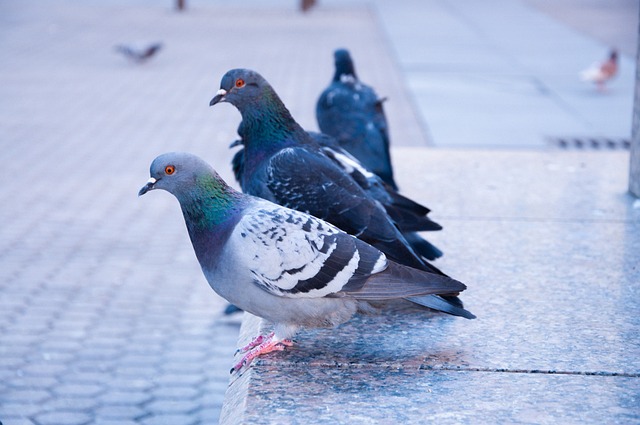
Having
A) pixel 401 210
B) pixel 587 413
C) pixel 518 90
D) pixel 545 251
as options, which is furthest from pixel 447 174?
pixel 518 90

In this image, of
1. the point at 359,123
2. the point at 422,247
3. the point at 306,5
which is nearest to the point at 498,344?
the point at 422,247

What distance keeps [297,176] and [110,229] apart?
3784 mm

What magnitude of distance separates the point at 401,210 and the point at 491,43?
13.7 meters

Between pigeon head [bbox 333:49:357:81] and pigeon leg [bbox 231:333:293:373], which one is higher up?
pigeon head [bbox 333:49:357:81]

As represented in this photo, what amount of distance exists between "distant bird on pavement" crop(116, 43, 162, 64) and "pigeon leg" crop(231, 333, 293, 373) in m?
11.9

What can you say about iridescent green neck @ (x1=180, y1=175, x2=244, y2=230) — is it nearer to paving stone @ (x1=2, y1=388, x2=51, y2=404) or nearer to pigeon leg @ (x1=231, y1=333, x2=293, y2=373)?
pigeon leg @ (x1=231, y1=333, x2=293, y2=373)

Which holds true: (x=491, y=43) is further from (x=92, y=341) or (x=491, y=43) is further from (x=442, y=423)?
(x=442, y=423)

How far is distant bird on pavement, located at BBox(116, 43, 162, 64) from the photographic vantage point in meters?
14.5

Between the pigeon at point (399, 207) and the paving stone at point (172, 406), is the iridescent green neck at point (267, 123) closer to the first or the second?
the pigeon at point (399, 207)

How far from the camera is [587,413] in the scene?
2.73 meters

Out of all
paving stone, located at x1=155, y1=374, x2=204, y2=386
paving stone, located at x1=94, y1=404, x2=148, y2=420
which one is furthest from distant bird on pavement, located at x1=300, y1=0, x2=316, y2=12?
paving stone, located at x1=94, y1=404, x2=148, y2=420

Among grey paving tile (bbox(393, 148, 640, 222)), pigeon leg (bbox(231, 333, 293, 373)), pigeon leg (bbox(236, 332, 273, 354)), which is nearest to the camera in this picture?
pigeon leg (bbox(231, 333, 293, 373))

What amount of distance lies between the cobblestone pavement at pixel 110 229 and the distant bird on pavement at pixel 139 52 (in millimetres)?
203

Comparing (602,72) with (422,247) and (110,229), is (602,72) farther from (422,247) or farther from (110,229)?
(422,247)
